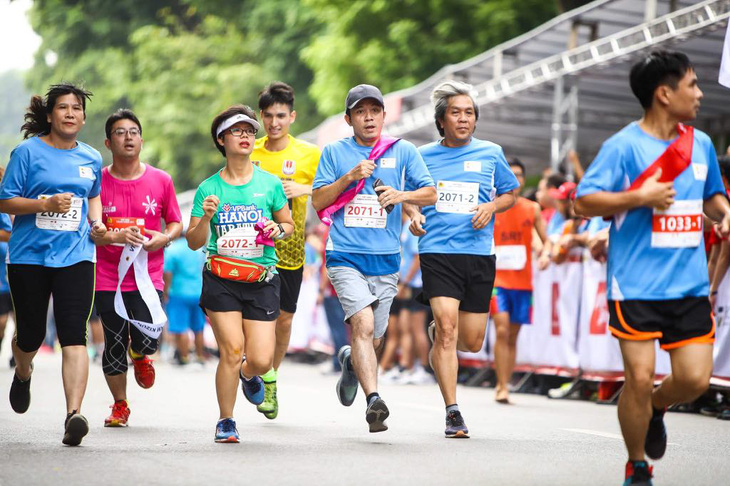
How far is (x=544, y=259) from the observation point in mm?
13016

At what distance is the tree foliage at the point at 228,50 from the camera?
32.9 metres

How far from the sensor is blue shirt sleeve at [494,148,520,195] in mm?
9266

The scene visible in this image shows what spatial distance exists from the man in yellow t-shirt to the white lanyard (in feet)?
3.90

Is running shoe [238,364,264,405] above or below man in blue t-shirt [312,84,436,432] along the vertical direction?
below

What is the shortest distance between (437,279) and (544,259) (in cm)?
437

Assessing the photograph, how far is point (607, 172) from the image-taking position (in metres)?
6.06

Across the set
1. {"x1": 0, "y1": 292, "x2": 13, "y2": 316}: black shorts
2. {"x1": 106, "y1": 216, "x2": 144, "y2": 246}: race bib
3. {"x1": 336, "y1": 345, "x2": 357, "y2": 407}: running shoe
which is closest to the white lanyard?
{"x1": 106, "y1": 216, "x2": 144, "y2": 246}: race bib

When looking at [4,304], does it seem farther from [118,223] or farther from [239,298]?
[239,298]

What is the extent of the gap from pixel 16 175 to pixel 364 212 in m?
2.26

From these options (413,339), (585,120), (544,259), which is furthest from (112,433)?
(585,120)

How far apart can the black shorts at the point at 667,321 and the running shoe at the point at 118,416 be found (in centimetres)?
423

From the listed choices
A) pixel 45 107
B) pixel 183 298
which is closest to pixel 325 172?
pixel 45 107

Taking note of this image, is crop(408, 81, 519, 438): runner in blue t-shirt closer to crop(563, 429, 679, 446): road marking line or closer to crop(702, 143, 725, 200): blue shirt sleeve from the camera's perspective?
crop(563, 429, 679, 446): road marking line

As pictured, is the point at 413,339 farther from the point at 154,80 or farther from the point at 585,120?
the point at 154,80
